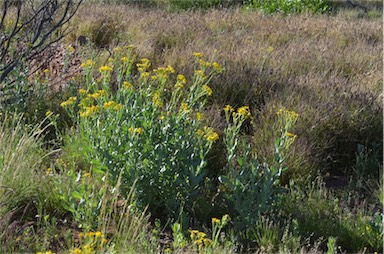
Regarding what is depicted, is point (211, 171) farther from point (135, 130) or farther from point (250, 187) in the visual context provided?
point (135, 130)

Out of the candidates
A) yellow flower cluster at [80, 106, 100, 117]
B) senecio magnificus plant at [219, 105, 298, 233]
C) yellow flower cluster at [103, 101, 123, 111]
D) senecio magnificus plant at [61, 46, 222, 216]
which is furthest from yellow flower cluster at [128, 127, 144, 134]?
senecio magnificus plant at [219, 105, 298, 233]

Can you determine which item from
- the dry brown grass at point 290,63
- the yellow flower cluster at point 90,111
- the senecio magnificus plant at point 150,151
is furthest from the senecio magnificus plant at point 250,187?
the dry brown grass at point 290,63

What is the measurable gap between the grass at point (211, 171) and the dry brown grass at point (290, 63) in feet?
0.06

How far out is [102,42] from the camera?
8.44 meters

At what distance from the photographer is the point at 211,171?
493 centimetres

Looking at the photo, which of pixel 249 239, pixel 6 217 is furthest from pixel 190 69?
pixel 6 217

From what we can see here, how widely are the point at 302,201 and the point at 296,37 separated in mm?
4889

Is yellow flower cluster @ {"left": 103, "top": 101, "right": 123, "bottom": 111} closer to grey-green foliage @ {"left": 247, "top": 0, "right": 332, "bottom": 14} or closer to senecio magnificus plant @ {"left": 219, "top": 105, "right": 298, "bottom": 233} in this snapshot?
senecio magnificus plant @ {"left": 219, "top": 105, "right": 298, "bottom": 233}

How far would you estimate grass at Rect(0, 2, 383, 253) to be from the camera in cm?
377

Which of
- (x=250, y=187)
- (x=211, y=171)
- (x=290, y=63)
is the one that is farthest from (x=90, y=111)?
(x=290, y=63)

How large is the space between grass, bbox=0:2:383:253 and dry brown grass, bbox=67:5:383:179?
19mm

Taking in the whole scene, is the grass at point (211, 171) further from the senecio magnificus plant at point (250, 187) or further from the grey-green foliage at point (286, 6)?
the grey-green foliage at point (286, 6)

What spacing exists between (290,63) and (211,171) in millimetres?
2627

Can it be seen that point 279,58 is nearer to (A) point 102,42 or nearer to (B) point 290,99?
(B) point 290,99
